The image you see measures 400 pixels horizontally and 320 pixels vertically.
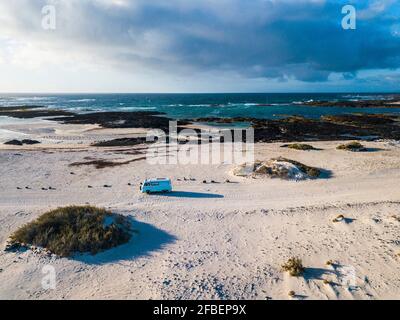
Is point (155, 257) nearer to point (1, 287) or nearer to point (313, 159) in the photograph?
point (1, 287)

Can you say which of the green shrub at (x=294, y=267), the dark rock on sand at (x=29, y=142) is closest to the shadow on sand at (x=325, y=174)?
the green shrub at (x=294, y=267)

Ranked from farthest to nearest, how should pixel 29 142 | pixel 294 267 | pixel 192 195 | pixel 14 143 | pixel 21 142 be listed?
1. pixel 29 142
2. pixel 21 142
3. pixel 14 143
4. pixel 192 195
5. pixel 294 267

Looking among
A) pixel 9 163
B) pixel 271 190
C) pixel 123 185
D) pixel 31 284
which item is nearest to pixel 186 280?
pixel 31 284

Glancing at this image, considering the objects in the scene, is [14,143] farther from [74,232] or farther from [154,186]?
[74,232]

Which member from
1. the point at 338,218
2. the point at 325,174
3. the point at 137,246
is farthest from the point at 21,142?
the point at 338,218

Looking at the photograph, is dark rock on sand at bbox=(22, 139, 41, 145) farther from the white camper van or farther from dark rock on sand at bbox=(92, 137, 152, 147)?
the white camper van
